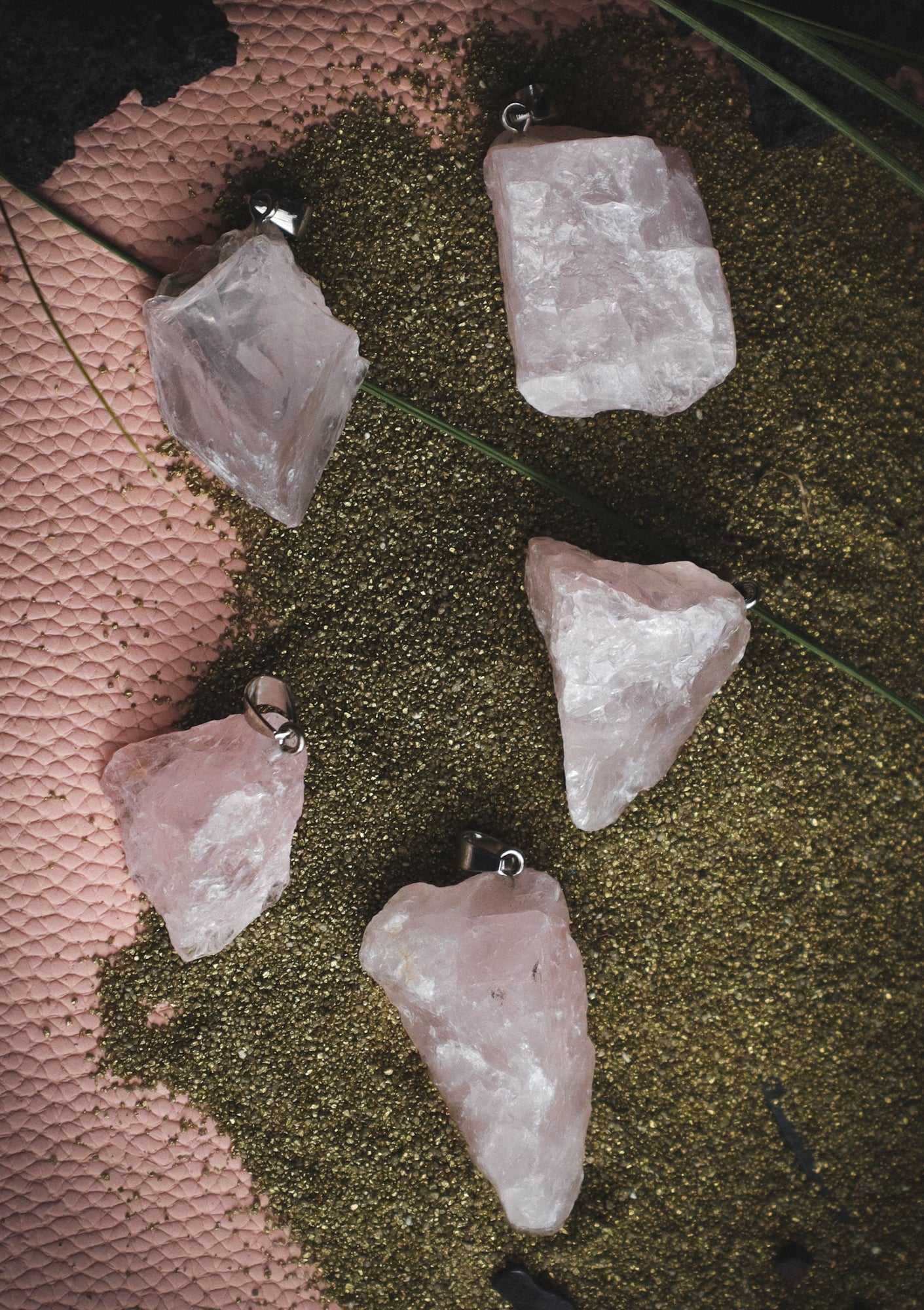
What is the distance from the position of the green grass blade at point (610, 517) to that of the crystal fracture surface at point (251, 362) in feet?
0.17

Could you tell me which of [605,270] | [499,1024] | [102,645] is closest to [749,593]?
[605,270]

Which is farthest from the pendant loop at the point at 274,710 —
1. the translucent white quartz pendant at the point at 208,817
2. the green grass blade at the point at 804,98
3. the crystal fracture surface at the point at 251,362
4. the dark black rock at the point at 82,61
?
the green grass blade at the point at 804,98

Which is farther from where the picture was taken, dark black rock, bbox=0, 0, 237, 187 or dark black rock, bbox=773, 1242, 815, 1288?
dark black rock, bbox=773, 1242, 815, 1288

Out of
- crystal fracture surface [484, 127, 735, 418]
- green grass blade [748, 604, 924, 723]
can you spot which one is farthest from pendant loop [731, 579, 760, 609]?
crystal fracture surface [484, 127, 735, 418]

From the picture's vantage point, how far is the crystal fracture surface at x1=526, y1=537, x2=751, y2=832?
0.63 metres

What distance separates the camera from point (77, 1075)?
26.9 inches

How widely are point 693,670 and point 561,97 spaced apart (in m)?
0.44

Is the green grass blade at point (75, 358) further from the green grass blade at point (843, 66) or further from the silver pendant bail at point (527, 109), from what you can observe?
the green grass blade at point (843, 66)

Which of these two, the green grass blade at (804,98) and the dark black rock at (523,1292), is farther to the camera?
the dark black rock at (523,1292)

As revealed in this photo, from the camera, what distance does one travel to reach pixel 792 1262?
733 millimetres

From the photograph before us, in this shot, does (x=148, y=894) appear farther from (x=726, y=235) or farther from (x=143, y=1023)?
(x=726, y=235)

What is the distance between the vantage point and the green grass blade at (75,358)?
0.60 meters

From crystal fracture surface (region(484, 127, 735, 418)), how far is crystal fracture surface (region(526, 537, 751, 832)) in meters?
0.13

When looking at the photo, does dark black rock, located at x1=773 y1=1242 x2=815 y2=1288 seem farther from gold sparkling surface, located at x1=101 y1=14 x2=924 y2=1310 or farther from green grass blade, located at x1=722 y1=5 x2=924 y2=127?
green grass blade, located at x1=722 y1=5 x2=924 y2=127
